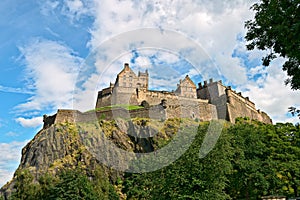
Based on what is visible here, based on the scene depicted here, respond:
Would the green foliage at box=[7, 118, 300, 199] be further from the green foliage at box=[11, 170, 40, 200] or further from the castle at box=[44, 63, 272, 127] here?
the castle at box=[44, 63, 272, 127]

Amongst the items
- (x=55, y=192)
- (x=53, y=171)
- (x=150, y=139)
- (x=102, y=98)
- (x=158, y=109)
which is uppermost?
(x=102, y=98)

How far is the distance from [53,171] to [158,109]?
2126 cm

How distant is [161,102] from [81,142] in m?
17.3

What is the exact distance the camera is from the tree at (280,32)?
9.06m

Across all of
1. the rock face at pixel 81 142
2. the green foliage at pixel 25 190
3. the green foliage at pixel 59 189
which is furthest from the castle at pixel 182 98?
the green foliage at pixel 25 190

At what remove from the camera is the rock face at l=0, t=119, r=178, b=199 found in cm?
4562

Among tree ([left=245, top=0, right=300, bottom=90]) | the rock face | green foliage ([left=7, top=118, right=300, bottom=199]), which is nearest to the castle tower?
the rock face

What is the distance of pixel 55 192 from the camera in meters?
30.9

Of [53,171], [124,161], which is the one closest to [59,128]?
[53,171]

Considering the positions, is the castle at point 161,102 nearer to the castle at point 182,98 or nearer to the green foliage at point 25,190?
the castle at point 182,98

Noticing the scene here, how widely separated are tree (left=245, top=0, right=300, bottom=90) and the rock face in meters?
34.0

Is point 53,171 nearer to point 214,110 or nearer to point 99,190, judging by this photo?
point 99,190

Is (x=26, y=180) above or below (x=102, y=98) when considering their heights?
below

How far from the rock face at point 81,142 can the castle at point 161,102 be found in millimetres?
2492
